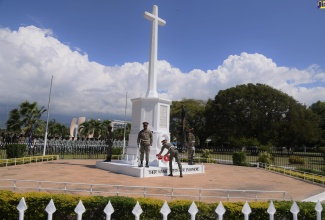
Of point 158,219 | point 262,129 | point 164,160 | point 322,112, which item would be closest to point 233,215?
point 158,219

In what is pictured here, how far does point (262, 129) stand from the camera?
45531 mm

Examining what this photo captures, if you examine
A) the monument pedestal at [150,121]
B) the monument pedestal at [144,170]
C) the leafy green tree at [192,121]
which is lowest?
the monument pedestal at [144,170]

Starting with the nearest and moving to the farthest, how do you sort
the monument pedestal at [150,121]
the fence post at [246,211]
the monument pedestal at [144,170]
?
1. the fence post at [246,211]
2. the monument pedestal at [144,170]
3. the monument pedestal at [150,121]

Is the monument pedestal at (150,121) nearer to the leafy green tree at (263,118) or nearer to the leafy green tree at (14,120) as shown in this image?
the leafy green tree at (14,120)

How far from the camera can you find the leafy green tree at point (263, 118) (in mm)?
44219

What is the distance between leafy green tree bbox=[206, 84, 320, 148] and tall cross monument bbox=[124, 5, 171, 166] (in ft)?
105

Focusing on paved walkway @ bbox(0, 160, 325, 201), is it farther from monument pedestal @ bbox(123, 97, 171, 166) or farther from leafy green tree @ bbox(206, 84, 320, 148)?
leafy green tree @ bbox(206, 84, 320, 148)

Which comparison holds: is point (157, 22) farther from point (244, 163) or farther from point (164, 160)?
point (244, 163)

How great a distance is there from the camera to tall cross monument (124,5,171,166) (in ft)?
49.8

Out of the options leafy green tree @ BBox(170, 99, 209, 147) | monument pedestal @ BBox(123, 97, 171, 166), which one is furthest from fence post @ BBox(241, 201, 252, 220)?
leafy green tree @ BBox(170, 99, 209, 147)

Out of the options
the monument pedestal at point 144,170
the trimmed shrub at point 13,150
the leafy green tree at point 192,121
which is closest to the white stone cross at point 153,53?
the monument pedestal at point 144,170

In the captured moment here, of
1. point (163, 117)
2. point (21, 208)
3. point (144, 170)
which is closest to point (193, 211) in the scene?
point (21, 208)

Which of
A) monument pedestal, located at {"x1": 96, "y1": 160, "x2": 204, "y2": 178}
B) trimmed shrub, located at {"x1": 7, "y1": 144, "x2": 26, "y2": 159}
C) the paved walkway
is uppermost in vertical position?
trimmed shrub, located at {"x1": 7, "y1": 144, "x2": 26, "y2": 159}

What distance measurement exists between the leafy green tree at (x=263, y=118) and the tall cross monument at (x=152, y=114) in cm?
3188
